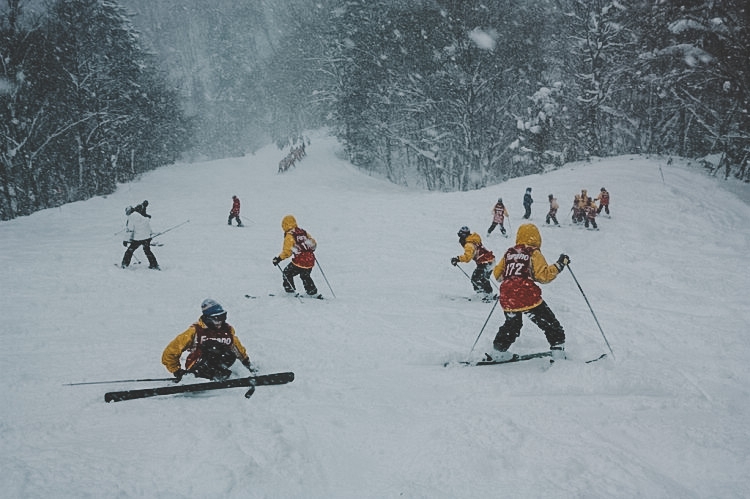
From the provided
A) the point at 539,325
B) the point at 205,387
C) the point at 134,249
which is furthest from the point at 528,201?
the point at 205,387

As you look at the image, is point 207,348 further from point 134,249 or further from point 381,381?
point 134,249

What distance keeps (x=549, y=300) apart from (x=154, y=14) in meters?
165

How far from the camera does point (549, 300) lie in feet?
28.9

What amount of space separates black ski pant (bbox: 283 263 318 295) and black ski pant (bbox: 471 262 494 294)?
3368mm

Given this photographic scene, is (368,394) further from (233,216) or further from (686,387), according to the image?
(233,216)

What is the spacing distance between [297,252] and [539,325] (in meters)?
4.89

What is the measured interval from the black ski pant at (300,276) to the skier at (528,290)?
4517 mm

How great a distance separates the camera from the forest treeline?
2223 cm

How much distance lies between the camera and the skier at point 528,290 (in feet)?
16.6

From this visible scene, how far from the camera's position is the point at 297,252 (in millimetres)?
8414

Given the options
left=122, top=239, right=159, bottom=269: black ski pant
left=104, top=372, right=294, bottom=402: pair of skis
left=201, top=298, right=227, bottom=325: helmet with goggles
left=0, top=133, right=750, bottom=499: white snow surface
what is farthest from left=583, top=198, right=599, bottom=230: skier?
left=201, top=298, right=227, bottom=325: helmet with goggles

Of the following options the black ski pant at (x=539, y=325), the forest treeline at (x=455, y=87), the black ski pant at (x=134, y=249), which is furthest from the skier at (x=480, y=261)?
the forest treeline at (x=455, y=87)

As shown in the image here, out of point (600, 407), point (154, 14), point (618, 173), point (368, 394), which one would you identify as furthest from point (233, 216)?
point (154, 14)

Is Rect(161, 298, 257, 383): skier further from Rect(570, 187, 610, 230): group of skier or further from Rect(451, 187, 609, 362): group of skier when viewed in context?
Rect(570, 187, 610, 230): group of skier
